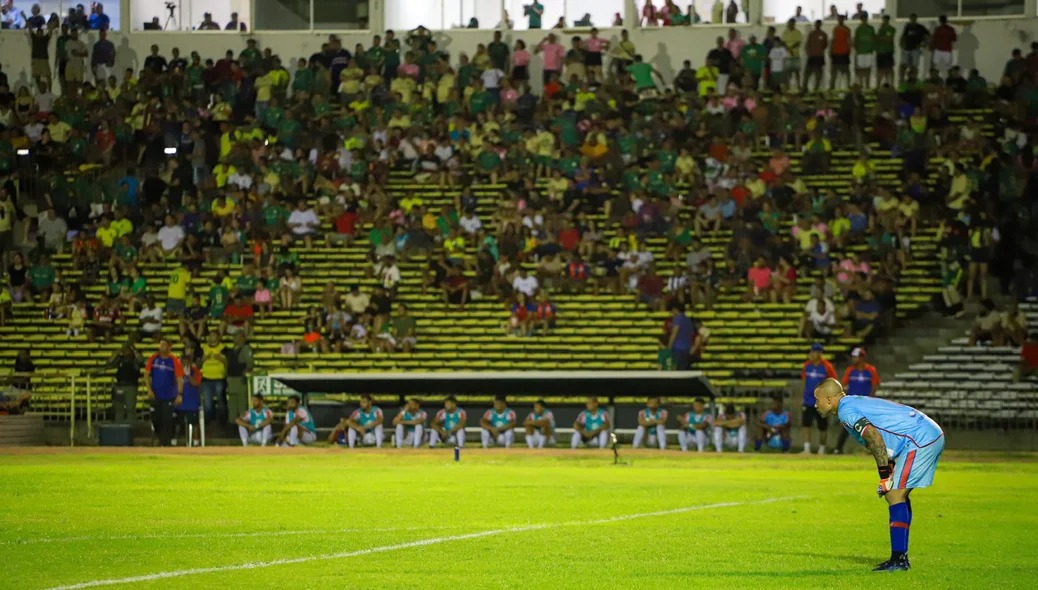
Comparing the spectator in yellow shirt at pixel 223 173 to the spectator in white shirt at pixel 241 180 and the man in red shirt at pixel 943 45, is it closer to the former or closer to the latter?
the spectator in white shirt at pixel 241 180

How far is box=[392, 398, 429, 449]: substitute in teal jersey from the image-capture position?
29.5 m

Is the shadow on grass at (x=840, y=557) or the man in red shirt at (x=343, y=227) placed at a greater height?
the man in red shirt at (x=343, y=227)

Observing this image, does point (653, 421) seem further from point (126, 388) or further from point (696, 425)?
point (126, 388)

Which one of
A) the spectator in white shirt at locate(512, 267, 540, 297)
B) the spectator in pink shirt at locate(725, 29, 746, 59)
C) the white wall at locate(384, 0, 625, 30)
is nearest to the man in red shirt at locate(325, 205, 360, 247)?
the spectator in white shirt at locate(512, 267, 540, 297)

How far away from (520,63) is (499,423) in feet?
43.6

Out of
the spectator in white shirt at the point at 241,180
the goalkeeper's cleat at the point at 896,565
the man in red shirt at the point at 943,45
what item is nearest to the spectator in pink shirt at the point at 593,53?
the man in red shirt at the point at 943,45

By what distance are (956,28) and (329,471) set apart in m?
23.2

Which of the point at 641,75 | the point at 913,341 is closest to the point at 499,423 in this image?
the point at 913,341

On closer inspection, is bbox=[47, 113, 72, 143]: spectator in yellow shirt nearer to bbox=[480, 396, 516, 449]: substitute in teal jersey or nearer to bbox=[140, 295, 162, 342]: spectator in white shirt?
bbox=[140, 295, 162, 342]: spectator in white shirt

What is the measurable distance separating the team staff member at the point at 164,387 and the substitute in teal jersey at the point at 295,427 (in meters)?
2.00

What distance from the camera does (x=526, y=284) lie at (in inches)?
1303

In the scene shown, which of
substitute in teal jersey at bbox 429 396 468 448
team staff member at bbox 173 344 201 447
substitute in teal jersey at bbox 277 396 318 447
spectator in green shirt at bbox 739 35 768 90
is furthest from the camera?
spectator in green shirt at bbox 739 35 768 90

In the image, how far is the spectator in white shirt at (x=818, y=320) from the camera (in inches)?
1208

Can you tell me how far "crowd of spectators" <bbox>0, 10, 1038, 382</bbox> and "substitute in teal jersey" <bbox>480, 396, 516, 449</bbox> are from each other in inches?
121
